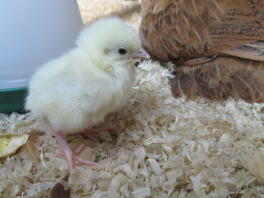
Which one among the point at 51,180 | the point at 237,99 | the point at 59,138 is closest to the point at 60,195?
the point at 51,180

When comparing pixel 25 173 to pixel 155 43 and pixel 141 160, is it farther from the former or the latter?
pixel 155 43

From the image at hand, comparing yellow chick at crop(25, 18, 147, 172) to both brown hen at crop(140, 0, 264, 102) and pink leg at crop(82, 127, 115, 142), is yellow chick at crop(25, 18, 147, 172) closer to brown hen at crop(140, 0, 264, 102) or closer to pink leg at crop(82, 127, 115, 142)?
pink leg at crop(82, 127, 115, 142)

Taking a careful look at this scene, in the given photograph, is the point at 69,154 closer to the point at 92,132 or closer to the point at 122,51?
the point at 92,132

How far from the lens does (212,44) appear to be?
1355mm

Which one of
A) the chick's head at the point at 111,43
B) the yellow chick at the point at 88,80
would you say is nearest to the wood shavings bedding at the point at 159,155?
the yellow chick at the point at 88,80

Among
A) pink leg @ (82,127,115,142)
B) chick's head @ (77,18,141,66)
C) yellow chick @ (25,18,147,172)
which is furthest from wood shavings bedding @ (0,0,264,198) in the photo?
chick's head @ (77,18,141,66)

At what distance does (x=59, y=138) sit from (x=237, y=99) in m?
0.89

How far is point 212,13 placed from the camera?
1335 mm

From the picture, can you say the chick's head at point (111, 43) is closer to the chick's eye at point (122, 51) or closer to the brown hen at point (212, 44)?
the chick's eye at point (122, 51)

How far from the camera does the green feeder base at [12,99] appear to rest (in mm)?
1396

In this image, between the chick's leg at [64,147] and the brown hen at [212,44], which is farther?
the brown hen at [212,44]

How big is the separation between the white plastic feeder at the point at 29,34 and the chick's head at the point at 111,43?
0.42 meters

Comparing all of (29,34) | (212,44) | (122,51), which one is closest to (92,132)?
(122,51)

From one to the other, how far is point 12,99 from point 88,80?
62cm
